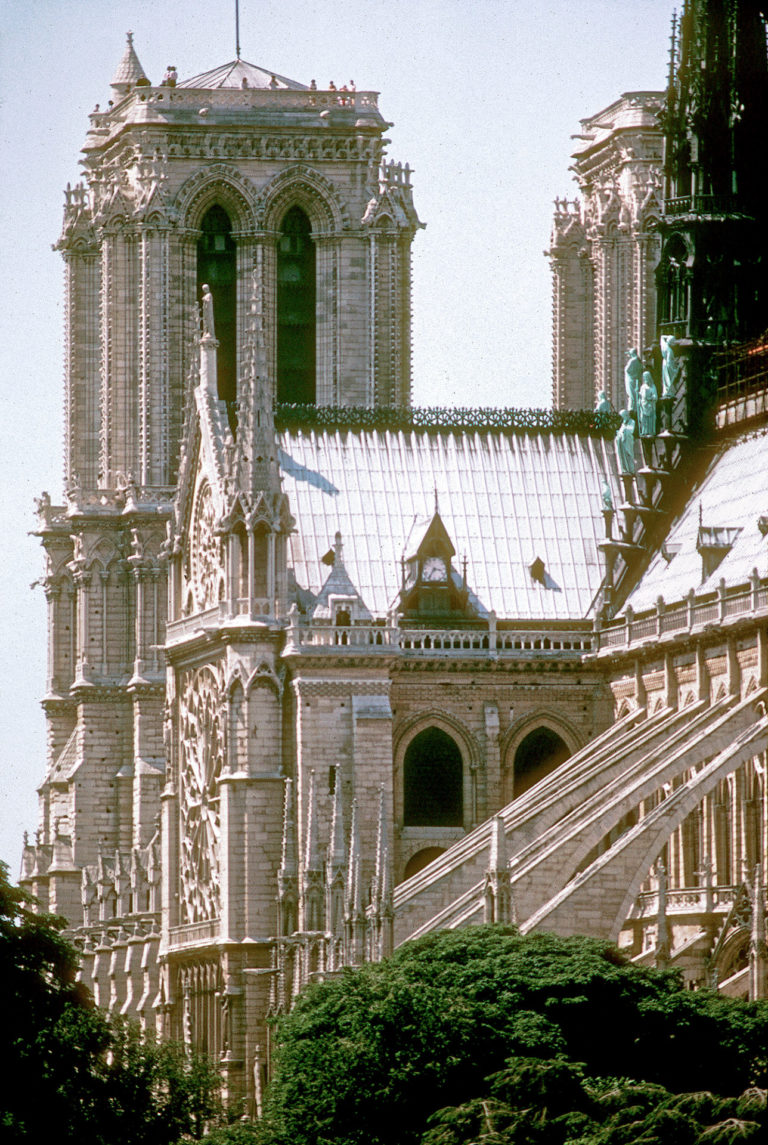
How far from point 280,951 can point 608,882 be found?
16.2 meters

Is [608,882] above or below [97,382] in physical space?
below

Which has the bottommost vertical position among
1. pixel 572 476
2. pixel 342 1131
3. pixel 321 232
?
pixel 342 1131

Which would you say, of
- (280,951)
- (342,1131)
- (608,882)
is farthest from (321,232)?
(342,1131)

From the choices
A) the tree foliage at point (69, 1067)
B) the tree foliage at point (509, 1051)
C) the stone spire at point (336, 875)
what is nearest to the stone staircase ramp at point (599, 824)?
the stone spire at point (336, 875)

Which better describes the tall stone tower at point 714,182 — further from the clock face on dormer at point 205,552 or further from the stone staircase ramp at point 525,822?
the clock face on dormer at point 205,552

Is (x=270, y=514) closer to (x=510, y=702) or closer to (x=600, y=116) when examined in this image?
(x=510, y=702)

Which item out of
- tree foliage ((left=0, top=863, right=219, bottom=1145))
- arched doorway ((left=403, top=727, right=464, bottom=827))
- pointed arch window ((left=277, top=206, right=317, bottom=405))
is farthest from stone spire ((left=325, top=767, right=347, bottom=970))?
pointed arch window ((left=277, top=206, right=317, bottom=405))

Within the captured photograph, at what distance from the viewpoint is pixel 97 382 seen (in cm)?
13675

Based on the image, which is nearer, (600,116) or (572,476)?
(572,476)

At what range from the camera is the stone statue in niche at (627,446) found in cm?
11194

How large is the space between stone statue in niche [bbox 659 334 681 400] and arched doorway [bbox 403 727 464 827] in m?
11.9

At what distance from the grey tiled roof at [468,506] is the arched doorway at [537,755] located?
3.56m

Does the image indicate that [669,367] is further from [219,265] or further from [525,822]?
[219,265]

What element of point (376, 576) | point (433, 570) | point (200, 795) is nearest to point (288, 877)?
point (200, 795)
